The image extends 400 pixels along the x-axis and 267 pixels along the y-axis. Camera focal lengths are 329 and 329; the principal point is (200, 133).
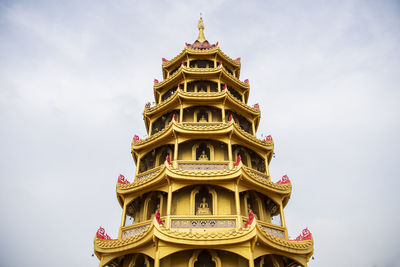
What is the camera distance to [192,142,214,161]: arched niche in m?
20.1

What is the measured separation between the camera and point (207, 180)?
17.4m

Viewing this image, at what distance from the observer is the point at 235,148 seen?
69.2 feet

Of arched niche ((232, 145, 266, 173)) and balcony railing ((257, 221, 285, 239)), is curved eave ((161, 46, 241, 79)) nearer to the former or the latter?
arched niche ((232, 145, 266, 173))

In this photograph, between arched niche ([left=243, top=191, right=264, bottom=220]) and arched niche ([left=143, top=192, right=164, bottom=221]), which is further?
arched niche ([left=143, top=192, right=164, bottom=221])

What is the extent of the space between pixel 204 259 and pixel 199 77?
44.2 feet

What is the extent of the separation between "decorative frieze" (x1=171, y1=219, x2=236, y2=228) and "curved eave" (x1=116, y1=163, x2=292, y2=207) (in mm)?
2253

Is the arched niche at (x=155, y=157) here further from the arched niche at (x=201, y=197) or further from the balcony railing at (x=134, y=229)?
the balcony railing at (x=134, y=229)

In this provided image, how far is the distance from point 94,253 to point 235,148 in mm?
10197

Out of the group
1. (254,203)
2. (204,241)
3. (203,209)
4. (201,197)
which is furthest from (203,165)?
(204,241)

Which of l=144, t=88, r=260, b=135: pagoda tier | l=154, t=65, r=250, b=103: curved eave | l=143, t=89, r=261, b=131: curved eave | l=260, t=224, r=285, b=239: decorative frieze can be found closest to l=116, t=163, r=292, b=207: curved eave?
l=260, t=224, r=285, b=239: decorative frieze

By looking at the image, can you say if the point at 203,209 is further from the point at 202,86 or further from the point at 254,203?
the point at 202,86

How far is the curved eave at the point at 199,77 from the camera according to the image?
2411cm

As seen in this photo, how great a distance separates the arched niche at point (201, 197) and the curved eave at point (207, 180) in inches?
30.6

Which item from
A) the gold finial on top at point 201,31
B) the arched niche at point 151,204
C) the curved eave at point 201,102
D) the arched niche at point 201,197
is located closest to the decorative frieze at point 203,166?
the arched niche at point 201,197
